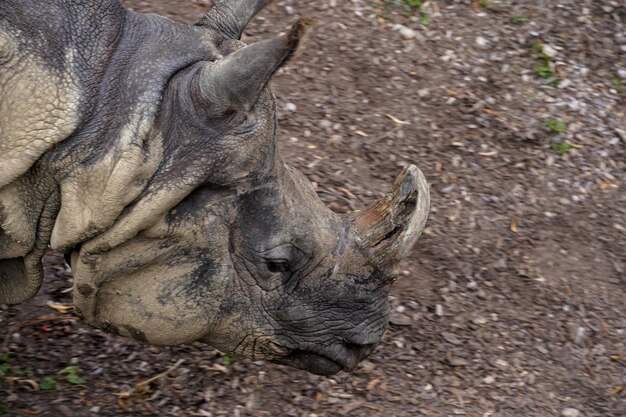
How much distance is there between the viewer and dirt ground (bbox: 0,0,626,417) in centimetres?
547

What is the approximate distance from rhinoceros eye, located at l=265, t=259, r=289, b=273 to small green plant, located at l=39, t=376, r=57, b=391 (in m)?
1.63

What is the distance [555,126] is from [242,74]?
13.2 feet

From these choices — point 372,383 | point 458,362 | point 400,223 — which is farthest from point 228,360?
point 400,223

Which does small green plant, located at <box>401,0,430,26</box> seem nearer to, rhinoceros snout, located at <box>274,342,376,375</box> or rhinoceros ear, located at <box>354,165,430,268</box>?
rhinoceros ear, located at <box>354,165,430,268</box>

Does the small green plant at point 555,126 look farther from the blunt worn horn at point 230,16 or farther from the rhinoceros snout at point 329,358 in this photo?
the blunt worn horn at point 230,16

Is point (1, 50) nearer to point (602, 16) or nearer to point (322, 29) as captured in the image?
point (322, 29)

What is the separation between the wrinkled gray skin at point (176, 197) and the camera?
3818 millimetres

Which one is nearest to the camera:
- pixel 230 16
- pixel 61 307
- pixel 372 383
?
pixel 230 16

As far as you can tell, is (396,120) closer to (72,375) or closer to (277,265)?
(72,375)

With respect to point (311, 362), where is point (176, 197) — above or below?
above

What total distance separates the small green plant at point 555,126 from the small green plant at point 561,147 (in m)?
0.10

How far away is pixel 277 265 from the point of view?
14.1ft

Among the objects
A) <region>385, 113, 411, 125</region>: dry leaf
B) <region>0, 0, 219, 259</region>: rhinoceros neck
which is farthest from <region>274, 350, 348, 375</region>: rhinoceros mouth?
<region>385, 113, 411, 125</region>: dry leaf

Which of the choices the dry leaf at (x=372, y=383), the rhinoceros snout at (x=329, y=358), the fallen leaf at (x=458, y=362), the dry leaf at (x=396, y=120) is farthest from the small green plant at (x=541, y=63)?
the rhinoceros snout at (x=329, y=358)
